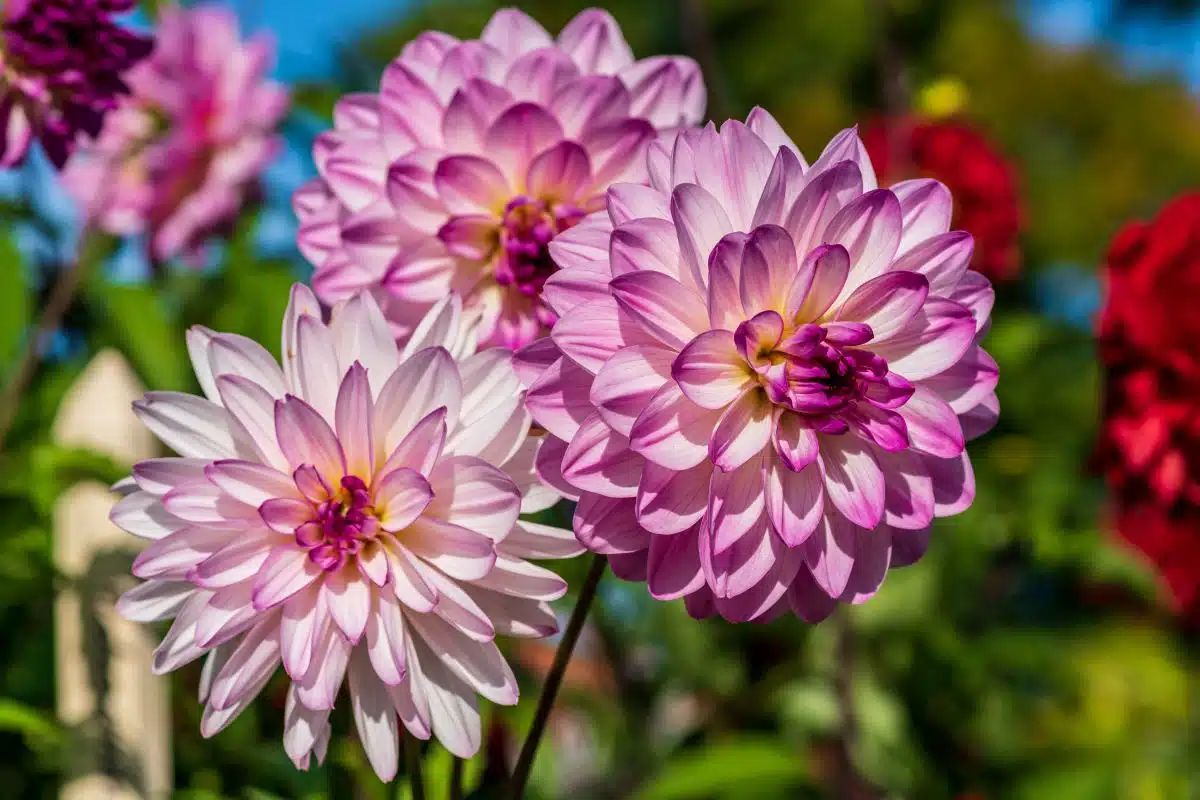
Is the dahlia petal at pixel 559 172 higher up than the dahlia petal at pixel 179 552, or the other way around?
the dahlia petal at pixel 559 172

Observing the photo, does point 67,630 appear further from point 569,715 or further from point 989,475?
point 989,475

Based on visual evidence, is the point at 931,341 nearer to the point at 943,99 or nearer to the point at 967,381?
the point at 967,381

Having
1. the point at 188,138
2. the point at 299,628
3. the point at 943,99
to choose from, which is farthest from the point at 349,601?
the point at 943,99

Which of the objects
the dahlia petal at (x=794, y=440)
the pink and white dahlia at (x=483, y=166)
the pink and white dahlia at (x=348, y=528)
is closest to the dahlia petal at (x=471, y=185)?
the pink and white dahlia at (x=483, y=166)

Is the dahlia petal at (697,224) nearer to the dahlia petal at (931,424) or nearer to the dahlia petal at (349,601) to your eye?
the dahlia petal at (931,424)

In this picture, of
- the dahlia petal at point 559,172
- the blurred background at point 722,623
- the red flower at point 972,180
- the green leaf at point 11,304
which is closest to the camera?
the dahlia petal at point 559,172

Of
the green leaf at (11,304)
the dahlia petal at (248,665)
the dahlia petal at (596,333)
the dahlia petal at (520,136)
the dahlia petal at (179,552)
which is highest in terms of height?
the green leaf at (11,304)

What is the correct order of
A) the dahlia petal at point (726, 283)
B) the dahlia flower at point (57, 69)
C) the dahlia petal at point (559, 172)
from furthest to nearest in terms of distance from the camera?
the dahlia flower at point (57, 69) → the dahlia petal at point (559, 172) → the dahlia petal at point (726, 283)

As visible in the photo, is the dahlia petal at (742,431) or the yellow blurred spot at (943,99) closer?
the dahlia petal at (742,431)
